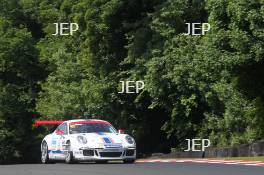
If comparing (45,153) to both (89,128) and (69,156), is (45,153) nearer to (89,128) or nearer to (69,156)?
(89,128)

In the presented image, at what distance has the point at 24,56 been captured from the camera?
56.6 meters

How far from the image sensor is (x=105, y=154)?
1912 cm

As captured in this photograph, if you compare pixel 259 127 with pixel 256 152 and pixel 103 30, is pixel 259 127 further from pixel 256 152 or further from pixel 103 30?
pixel 103 30

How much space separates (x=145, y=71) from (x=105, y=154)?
19.6 meters

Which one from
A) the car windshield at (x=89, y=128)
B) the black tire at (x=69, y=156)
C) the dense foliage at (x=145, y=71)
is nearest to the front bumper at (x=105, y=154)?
the black tire at (x=69, y=156)

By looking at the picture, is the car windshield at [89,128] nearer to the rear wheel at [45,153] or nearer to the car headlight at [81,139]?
the car headlight at [81,139]

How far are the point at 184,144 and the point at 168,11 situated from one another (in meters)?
7.24

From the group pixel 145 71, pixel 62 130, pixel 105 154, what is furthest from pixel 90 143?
pixel 145 71

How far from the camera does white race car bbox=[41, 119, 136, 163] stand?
62.8 feet

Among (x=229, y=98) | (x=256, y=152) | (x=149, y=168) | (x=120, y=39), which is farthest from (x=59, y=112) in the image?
(x=149, y=168)

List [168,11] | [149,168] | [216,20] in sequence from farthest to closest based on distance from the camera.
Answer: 1. [168,11]
2. [216,20]
3. [149,168]

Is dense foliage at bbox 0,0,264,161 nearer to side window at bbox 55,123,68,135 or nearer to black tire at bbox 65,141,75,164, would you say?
side window at bbox 55,123,68,135

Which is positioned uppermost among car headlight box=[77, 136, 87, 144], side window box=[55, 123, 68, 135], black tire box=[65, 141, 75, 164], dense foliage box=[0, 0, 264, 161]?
dense foliage box=[0, 0, 264, 161]

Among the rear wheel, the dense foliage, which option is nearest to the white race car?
the rear wheel
